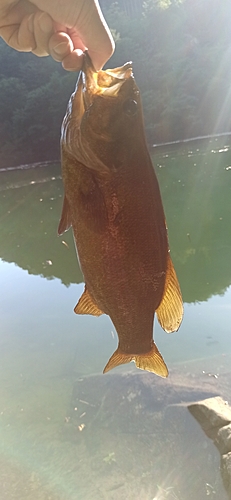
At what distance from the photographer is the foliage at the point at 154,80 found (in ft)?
94.3

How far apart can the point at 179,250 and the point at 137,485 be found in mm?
5969

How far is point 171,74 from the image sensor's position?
3216 centimetres

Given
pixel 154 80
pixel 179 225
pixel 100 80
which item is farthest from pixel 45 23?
pixel 154 80

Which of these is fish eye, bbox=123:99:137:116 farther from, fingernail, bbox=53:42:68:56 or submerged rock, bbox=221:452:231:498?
submerged rock, bbox=221:452:231:498

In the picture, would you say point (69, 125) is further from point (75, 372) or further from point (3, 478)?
point (75, 372)

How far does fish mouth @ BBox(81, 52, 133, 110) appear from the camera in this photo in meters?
1.61

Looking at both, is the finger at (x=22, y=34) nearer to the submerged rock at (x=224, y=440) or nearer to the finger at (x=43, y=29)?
the finger at (x=43, y=29)

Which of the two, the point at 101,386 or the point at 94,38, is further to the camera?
the point at 101,386

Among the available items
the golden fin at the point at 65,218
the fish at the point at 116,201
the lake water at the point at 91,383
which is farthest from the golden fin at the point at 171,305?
the lake water at the point at 91,383

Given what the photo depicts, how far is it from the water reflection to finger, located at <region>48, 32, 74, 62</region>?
397 centimetres

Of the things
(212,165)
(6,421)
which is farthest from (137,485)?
(212,165)

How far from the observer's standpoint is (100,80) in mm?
1701

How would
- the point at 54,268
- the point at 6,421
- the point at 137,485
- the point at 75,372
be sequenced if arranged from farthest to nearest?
the point at 54,268
the point at 75,372
the point at 6,421
the point at 137,485

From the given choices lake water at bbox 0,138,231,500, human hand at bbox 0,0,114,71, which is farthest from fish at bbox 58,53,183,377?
lake water at bbox 0,138,231,500
